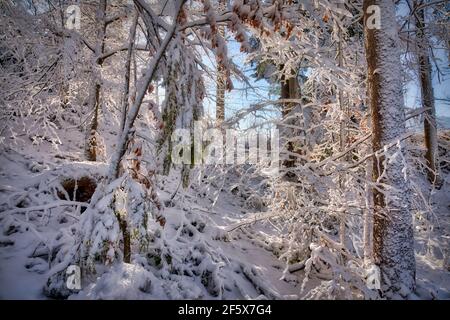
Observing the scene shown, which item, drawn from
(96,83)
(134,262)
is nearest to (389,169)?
(134,262)

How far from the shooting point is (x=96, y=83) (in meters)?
7.70

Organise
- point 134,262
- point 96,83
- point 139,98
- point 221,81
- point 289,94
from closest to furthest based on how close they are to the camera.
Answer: point 139,98 < point 134,262 < point 221,81 < point 289,94 < point 96,83

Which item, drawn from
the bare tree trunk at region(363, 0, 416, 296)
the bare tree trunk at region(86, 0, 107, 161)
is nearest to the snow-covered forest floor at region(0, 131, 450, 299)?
the bare tree trunk at region(363, 0, 416, 296)

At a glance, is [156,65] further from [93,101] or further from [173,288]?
[93,101]

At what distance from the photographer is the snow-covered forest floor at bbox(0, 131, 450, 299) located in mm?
3547

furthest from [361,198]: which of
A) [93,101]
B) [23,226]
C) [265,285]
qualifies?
[93,101]

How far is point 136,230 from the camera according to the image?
3.45 meters

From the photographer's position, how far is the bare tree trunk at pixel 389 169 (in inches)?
171

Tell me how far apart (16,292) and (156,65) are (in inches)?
124

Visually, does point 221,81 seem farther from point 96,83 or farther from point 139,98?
point 96,83

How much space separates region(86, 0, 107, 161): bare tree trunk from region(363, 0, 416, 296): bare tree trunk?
598 cm

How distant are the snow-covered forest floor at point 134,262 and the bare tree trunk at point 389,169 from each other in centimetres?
49

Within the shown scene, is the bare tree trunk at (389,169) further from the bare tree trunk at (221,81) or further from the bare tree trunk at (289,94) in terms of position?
the bare tree trunk at (221,81)

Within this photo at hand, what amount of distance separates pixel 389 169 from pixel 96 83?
6930 millimetres
